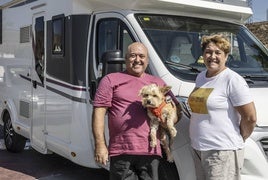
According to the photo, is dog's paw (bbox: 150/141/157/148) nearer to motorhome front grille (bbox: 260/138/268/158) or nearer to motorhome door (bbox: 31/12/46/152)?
motorhome front grille (bbox: 260/138/268/158)

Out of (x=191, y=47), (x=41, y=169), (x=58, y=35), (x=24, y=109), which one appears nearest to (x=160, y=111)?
(x=191, y=47)

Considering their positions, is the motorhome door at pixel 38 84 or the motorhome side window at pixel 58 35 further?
the motorhome door at pixel 38 84

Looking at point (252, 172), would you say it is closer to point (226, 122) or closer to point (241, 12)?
point (226, 122)

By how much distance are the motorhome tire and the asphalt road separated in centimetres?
11

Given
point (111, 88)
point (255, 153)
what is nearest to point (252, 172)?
point (255, 153)

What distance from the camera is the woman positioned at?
320cm

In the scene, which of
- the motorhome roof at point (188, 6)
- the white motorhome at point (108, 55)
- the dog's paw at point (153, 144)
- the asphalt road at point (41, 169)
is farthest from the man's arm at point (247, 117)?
the asphalt road at point (41, 169)

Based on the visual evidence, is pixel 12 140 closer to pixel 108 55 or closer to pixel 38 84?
pixel 38 84

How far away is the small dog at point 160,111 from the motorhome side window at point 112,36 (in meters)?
1.25

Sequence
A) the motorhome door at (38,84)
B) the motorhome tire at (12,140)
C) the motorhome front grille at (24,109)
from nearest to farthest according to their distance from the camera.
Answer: the motorhome door at (38,84), the motorhome front grille at (24,109), the motorhome tire at (12,140)

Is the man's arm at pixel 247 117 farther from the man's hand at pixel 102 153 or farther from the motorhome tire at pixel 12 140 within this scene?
the motorhome tire at pixel 12 140

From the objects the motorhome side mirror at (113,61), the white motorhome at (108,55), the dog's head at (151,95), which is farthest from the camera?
the motorhome side mirror at (113,61)

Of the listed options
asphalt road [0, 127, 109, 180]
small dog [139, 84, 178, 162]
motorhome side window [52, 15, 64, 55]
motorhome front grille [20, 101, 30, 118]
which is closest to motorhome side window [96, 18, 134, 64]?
motorhome side window [52, 15, 64, 55]

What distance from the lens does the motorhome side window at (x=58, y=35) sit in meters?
5.46
